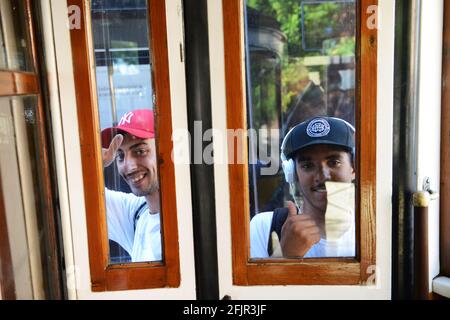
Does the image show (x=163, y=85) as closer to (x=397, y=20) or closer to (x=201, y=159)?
(x=201, y=159)

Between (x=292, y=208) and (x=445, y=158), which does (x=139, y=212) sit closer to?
(x=292, y=208)

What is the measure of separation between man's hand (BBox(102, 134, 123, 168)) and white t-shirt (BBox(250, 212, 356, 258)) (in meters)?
0.46

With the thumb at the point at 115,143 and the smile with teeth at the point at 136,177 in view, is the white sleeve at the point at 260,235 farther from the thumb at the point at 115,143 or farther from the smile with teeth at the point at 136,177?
the thumb at the point at 115,143

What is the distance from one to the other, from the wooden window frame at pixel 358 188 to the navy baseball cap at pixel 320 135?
3 centimetres

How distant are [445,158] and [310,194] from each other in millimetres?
410

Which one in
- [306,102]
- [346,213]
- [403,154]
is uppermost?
[306,102]

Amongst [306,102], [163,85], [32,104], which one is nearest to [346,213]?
[306,102]

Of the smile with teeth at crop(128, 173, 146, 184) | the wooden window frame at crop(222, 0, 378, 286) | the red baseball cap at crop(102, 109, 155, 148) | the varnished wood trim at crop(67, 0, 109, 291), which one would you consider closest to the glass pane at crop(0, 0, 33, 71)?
the varnished wood trim at crop(67, 0, 109, 291)

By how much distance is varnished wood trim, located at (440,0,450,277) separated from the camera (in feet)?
3.99

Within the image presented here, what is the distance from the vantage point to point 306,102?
4.18ft

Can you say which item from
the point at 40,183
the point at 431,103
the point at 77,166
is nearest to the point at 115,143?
the point at 77,166

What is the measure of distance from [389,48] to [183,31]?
0.57 m

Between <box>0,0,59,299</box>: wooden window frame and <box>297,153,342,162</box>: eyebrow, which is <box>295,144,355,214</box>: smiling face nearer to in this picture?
<box>297,153,342,162</box>: eyebrow

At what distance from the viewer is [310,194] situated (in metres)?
1.30
